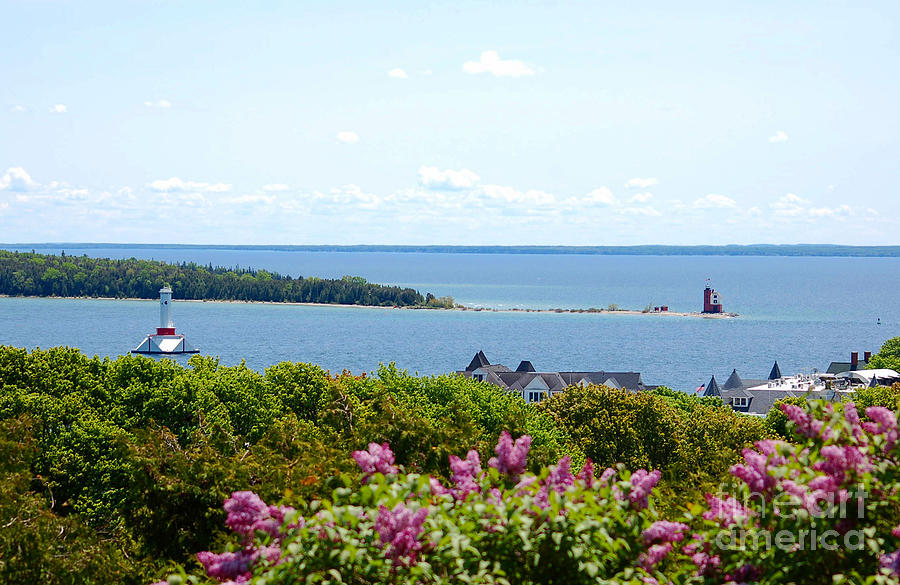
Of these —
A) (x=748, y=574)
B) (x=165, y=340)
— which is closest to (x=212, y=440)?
(x=748, y=574)

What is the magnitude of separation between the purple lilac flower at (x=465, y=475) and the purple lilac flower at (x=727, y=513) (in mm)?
1877

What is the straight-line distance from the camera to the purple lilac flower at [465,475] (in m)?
7.99

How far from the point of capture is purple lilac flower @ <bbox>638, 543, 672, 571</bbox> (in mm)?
7758

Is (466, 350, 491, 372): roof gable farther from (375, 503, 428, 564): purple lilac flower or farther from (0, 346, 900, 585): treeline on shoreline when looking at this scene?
(375, 503, 428, 564): purple lilac flower

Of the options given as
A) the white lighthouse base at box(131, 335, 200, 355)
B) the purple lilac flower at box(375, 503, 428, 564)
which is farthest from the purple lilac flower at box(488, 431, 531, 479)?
the white lighthouse base at box(131, 335, 200, 355)

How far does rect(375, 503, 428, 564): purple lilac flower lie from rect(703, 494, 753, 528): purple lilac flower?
236cm

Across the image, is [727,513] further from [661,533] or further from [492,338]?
[492,338]

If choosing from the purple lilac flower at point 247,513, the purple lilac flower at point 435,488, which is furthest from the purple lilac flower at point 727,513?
the purple lilac flower at point 247,513

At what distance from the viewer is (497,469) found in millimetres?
8375

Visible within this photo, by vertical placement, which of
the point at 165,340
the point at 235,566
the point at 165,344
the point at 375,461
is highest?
the point at 375,461

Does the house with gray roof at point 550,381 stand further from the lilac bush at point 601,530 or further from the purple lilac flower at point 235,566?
the purple lilac flower at point 235,566

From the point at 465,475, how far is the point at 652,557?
1.66 metres

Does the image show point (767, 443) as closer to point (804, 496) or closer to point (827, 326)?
point (804, 496)

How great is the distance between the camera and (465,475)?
830cm
